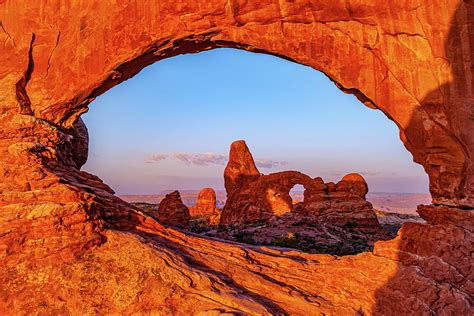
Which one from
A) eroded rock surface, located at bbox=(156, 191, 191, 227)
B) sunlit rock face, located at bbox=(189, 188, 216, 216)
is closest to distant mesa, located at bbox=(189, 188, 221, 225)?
sunlit rock face, located at bbox=(189, 188, 216, 216)

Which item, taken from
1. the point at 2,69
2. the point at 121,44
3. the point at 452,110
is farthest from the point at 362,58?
the point at 2,69

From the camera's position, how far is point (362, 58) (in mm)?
11133

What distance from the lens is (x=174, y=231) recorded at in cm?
1082

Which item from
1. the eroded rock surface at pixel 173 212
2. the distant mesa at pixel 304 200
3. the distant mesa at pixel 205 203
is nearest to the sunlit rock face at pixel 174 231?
the eroded rock surface at pixel 173 212

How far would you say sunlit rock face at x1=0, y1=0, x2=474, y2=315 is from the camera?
24.8 ft

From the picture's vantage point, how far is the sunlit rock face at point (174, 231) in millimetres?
7570

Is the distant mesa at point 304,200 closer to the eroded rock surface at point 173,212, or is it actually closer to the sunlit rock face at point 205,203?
the eroded rock surface at point 173,212

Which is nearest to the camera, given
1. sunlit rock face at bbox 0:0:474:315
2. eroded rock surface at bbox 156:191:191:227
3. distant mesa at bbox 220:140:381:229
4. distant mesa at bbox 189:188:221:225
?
sunlit rock face at bbox 0:0:474:315

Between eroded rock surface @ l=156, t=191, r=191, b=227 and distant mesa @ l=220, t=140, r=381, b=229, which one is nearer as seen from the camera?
eroded rock surface @ l=156, t=191, r=191, b=227

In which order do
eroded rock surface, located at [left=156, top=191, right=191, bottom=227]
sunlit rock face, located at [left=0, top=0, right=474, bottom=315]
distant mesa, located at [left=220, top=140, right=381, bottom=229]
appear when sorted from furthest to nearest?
distant mesa, located at [left=220, top=140, right=381, bottom=229], eroded rock surface, located at [left=156, top=191, right=191, bottom=227], sunlit rock face, located at [left=0, top=0, right=474, bottom=315]

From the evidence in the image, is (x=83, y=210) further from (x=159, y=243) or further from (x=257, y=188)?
(x=257, y=188)

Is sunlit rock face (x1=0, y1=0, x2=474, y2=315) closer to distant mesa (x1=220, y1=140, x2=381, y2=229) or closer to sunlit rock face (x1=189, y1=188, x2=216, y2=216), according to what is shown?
distant mesa (x1=220, y1=140, x2=381, y2=229)

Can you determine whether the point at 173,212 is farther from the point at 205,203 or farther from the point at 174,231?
the point at 205,203

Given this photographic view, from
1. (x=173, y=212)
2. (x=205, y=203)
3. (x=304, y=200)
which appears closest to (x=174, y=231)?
(x=173, y=212)
